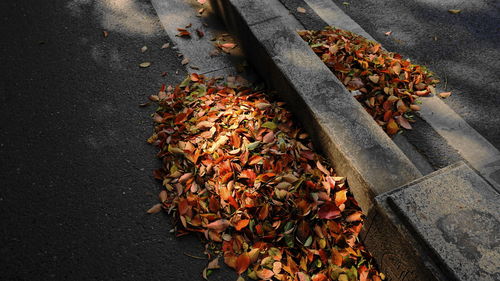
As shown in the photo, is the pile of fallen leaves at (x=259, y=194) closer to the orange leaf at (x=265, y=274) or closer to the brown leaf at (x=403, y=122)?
the orange leaf at (x=265, y=274)

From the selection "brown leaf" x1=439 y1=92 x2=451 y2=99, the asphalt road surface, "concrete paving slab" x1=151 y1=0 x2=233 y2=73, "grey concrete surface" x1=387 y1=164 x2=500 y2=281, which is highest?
"grey concrete surface" x1=387 y1=164 x2=500 y2=281

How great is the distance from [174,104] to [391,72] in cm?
193

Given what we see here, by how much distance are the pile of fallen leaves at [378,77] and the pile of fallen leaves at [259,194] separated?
719 mm

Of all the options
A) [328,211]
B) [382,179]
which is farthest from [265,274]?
[382,179]

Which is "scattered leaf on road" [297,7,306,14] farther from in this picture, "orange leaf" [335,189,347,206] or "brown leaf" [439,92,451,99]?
"orange leaf" [335,189,347,206]

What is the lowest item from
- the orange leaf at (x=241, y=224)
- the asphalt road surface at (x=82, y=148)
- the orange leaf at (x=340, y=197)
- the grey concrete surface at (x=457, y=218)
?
the asphalt road surface at (x=82, y=148)

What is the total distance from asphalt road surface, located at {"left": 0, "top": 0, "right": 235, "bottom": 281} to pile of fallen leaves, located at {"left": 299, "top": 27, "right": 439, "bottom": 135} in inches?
58.7

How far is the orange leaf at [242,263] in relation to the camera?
2.19 metres

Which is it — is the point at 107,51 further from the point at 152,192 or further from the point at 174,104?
the point at 152,192

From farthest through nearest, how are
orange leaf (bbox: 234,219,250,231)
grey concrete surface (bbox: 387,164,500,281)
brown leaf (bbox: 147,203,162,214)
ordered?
brown leaf (bbox: 147,203,162,214), orange leaf (bbox: 234,219,250,231), grey concrete surface (bbox: 387,164,500,281)

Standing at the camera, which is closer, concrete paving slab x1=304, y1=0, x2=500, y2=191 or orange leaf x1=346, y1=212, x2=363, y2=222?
orange leaf x1=346, y1=212, x2=363, y2=222

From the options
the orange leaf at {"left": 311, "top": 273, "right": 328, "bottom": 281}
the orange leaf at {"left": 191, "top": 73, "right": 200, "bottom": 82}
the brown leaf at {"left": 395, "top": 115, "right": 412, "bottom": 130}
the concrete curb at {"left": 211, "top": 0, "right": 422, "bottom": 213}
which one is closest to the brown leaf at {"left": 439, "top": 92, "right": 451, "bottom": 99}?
the brown leaf at {"left": 395, "top": 115, "right": 412, "bottom": 130}

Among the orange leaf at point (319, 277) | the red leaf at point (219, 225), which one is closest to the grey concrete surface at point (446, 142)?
the orange leaf at point (319, 277)

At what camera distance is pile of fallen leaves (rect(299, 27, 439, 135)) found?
9.71 ft
